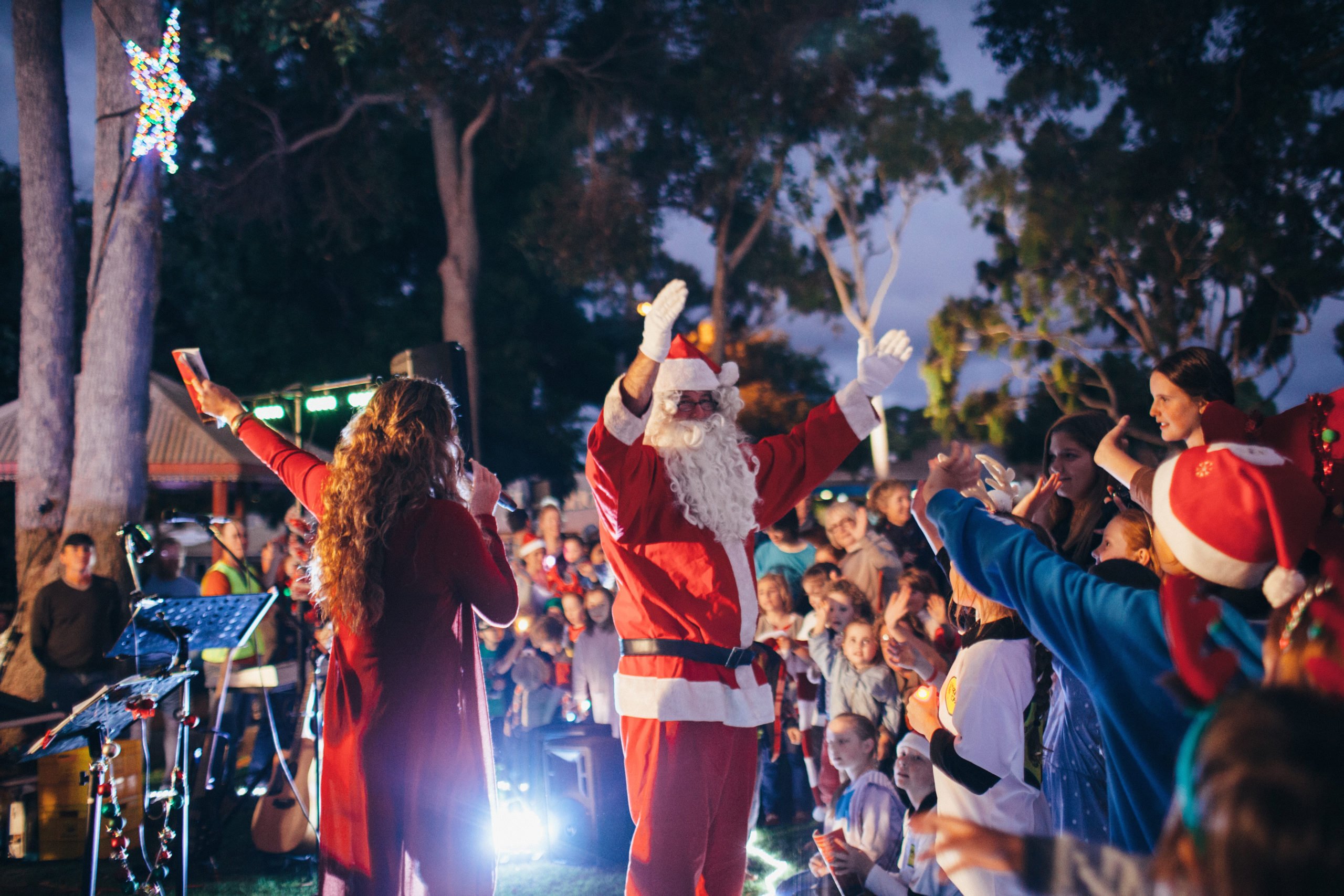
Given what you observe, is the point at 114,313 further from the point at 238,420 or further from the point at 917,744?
the point at 917,744

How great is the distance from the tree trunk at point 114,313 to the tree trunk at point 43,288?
224 mm

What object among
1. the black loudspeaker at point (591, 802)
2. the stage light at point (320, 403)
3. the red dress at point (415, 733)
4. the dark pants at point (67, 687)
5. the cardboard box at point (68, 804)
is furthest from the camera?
the stage light at point (320, 403)

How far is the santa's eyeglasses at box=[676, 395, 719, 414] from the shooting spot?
325 centimetres

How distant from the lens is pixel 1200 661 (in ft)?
3.89

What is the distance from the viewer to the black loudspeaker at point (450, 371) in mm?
4566

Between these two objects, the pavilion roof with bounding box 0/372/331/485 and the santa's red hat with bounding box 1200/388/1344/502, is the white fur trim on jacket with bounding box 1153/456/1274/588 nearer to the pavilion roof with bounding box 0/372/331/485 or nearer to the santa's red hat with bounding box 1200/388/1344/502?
the santa's red hat with bounding box 1200/388/1344/502

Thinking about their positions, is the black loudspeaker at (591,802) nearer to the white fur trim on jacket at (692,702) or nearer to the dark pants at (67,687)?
the white fur trim on jacket at (692,702)

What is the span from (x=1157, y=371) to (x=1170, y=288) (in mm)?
19852

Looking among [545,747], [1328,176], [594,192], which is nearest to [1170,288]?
[1328,176]

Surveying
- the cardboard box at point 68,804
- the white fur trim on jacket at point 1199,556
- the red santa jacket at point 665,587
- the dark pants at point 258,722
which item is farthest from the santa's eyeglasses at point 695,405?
the dark pants at point 258,722

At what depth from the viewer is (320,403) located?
621 cm

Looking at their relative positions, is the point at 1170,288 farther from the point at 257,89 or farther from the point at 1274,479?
the point at 1274,479

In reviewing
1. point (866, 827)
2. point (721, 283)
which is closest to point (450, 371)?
point (866, 827)

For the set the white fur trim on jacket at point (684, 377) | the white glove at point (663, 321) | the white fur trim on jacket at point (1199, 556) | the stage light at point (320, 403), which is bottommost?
the white fur trim on jacket at point (1199, 556)
